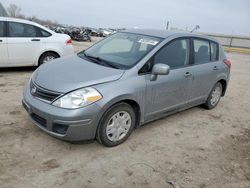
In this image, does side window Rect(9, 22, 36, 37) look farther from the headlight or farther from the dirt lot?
the headlight

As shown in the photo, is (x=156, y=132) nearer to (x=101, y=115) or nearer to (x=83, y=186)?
(x=101, y=115)

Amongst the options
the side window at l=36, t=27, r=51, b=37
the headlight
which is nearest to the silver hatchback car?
the headlight

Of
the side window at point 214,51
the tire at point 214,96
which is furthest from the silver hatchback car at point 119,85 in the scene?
the tire at point 214,96

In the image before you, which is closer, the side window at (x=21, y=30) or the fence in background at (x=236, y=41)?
the side window at (x=21, y=30)

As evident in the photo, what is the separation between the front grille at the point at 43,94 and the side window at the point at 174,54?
1.59 meters

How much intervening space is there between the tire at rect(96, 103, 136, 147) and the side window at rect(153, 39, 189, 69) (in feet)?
3.03

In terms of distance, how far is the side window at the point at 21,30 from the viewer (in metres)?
6.81

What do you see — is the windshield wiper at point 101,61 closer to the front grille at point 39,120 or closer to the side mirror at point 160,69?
the side mirror at point 160,69

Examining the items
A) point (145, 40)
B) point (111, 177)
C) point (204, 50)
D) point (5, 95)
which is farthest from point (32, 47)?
point (111, 177)

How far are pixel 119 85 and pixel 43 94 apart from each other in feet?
3.23

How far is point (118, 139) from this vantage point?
367 centimetres

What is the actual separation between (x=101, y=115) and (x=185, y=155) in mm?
1349

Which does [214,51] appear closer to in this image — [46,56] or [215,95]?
[215,95]

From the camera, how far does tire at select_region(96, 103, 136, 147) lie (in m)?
3.40
